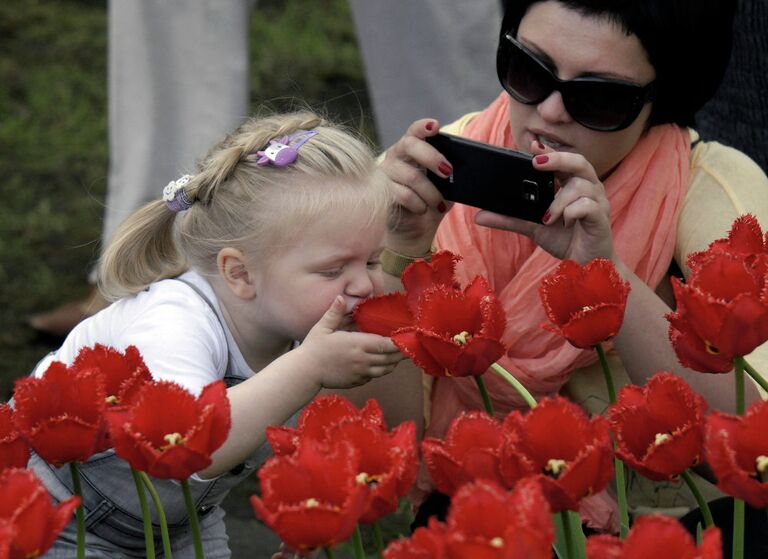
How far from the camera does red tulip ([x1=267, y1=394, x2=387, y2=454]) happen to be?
108cm

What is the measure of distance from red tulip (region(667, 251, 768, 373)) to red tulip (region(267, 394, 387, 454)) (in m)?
0.28

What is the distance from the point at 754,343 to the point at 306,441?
39 cm

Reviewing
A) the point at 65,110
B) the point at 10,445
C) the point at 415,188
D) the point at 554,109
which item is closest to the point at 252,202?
the point at 415,188

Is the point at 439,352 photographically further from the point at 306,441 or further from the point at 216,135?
the point at 216,135

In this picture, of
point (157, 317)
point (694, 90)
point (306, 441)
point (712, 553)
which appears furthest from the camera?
point (694, 90)

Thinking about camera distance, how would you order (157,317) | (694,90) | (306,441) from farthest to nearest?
(694,90) → (157,317) → (306,441)

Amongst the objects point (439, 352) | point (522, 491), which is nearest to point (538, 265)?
point (439, 352)

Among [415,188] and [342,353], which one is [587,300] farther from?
[415,188]

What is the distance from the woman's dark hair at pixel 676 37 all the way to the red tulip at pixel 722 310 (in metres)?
0.75

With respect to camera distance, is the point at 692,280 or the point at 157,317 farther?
the point at 157,317

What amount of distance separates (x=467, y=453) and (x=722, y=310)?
0.25 m

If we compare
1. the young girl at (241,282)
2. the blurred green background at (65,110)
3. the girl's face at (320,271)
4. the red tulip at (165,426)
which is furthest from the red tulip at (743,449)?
the blurred green background at (65,110)

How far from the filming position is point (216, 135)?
340 centimetres

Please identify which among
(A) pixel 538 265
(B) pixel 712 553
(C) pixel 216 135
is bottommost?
(C) pixel 216 135
